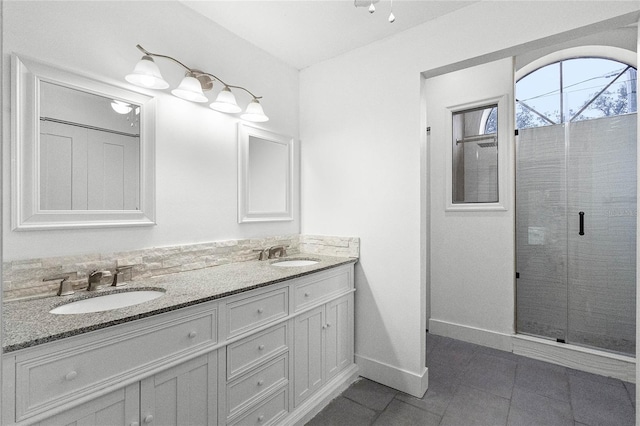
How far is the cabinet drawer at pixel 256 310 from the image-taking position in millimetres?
1717

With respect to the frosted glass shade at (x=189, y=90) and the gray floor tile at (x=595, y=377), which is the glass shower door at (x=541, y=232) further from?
the frosted glass shade at (x=189, y=90)

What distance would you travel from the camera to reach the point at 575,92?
3.05 m

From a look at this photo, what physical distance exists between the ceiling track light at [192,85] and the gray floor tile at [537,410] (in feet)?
8.84

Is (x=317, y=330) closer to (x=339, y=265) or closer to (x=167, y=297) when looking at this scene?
(x=339, y=265)

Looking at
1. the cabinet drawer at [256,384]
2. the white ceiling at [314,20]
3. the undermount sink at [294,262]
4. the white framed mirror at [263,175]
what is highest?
the white ceiling at [314,20]

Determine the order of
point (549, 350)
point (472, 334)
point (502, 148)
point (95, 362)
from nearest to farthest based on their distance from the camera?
1. point (95, 362)
2. point (549, 350)
3. point (502, 148)
4. point (472, 334)

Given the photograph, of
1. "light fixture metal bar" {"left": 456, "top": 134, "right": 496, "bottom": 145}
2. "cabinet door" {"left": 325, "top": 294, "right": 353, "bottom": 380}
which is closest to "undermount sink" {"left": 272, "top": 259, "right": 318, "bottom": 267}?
"cabinet door" {"left": 325, "top": 294, "right": 353, "bottom": 380}

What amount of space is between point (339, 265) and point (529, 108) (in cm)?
251

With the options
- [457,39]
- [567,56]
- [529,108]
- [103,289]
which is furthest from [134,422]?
[567,56]

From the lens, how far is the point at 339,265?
2.50 metres

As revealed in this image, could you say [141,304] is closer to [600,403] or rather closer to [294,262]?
[294,262]

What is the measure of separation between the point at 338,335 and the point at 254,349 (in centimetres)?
86

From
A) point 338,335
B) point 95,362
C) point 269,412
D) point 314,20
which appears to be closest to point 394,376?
point 338,335

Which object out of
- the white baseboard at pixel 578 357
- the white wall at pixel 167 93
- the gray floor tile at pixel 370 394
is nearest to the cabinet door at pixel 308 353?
the gray floor tile at pixel 370 394
